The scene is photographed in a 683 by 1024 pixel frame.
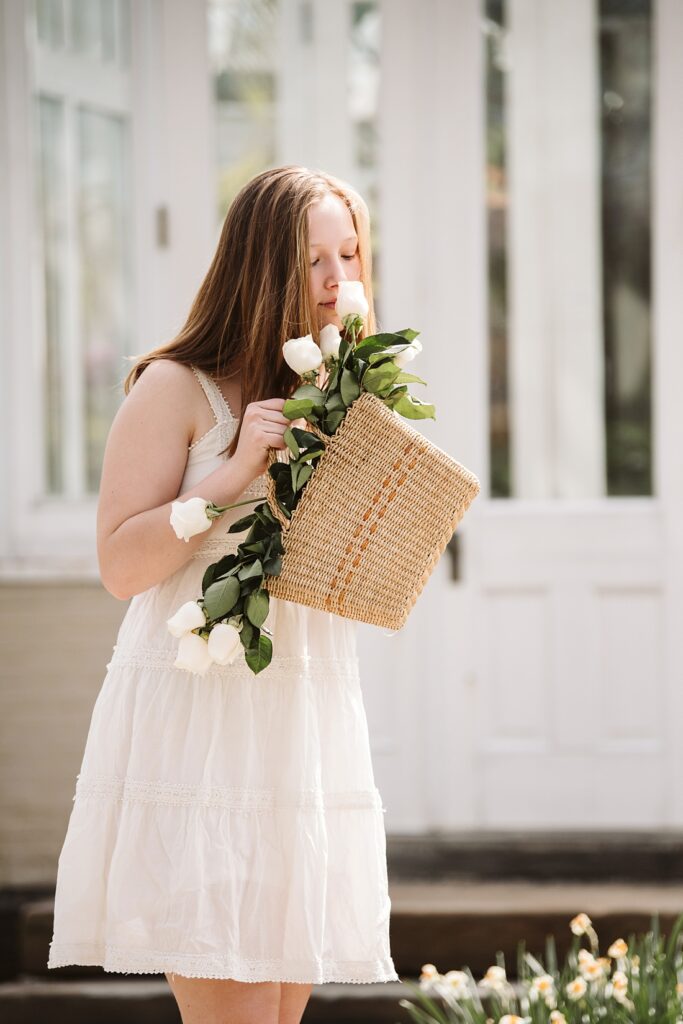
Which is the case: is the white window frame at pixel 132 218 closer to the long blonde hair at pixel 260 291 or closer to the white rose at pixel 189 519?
the long blonde hair at pixel 260 291

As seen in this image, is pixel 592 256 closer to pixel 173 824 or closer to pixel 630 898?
pixel 630 898

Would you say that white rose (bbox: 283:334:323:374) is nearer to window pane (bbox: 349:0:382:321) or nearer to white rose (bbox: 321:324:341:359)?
white rose (bbox: 321:324:341:359)

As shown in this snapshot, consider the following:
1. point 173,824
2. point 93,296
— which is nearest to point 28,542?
point 93,296

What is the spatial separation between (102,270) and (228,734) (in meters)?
2.28

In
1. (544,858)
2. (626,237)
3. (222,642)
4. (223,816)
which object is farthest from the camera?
(626,237)

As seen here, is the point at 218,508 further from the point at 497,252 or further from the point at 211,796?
the point at 497,252

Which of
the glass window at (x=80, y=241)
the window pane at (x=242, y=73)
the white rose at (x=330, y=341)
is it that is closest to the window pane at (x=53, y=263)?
the glass window at (x=80, y=241)

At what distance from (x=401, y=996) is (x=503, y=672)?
97 centimetres

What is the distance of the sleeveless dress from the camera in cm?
168

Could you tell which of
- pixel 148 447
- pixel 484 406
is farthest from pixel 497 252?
pixel 148 447

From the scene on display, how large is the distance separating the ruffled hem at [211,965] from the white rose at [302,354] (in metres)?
0.81

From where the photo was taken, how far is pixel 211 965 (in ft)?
5.44

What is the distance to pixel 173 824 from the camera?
5.61 ft

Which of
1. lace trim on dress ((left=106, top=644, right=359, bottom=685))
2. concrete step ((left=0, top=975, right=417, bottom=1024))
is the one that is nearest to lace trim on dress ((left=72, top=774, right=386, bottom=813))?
lace trim on dress ((left=106, top=644, right=359, bottom=685))
